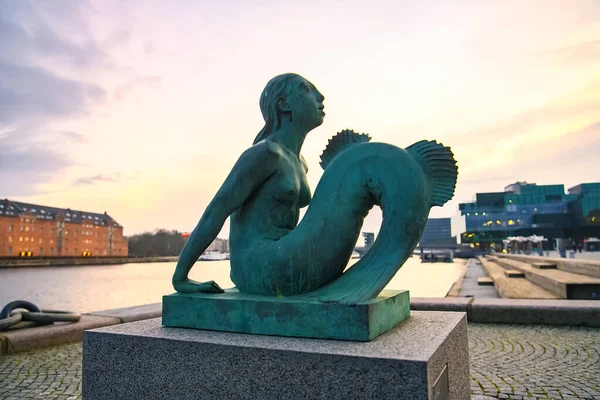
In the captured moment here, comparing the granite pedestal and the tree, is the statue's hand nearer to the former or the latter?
the granite pedestal

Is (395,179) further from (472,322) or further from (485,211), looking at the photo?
(485,211)

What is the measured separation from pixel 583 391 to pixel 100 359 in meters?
3.97

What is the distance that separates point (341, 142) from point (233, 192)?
0.95m

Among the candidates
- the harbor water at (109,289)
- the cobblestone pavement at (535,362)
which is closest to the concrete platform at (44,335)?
the cobblestone pavement at (535,362)

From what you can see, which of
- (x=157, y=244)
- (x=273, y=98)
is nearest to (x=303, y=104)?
(x=273, y=98)

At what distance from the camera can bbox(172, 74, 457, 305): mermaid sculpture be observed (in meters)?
2.67

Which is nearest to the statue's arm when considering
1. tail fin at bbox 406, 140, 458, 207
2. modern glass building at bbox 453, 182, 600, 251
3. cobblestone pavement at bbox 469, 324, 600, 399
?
tail fin at bbox 406, 140, 458, 207

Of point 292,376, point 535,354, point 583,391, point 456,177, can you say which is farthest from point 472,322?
point 292,376

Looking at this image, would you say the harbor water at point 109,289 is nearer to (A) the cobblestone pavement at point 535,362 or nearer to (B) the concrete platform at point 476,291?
(B) the concrete platform at point 476,291

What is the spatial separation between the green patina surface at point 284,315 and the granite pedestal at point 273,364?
6cm

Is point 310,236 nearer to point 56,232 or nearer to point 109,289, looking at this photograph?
point 109,289

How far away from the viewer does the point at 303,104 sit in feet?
10.5

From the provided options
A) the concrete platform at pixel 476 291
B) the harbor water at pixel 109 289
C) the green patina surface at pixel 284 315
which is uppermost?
the green patina surface at pixel 284 315

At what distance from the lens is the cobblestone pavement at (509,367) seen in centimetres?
395
